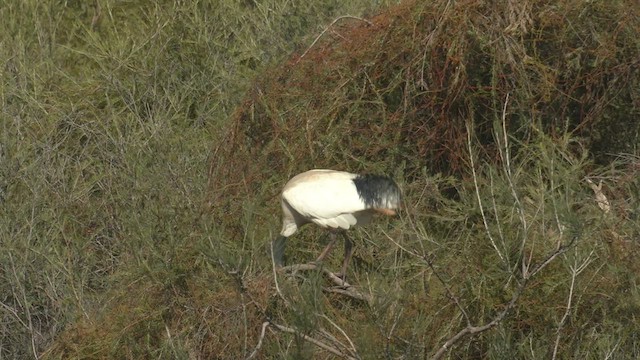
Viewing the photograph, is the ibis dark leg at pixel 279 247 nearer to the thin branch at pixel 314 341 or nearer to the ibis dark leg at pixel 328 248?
the ibis dark leg at pixel 328 248

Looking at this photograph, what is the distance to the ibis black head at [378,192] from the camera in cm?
679

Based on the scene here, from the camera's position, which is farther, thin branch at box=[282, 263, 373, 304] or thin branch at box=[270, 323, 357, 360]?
thin branch at box=[282, 263, 373, 304]

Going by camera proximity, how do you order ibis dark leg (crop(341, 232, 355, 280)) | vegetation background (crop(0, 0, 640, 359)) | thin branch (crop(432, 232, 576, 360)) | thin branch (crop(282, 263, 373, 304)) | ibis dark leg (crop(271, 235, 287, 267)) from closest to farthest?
thin branch (crop(432, 232, 576, 360)) → vegetation background (crop(0, 0, 640, 359)) → thin branch (crop(282, 263, 373, 304)) → ibis dark leg (crop(341, 232, 355, 280)) → ibis dark leg (crop(271, 235, 287, 267))

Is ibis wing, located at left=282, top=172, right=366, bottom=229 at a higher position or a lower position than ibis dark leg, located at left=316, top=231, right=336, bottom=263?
higher

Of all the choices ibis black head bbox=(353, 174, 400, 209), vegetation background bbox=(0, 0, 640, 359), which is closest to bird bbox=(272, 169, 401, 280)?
ibis black head bbox=(353, 174, 400, 209)

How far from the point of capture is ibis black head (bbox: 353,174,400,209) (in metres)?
6.79

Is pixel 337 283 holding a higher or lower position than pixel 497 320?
lower

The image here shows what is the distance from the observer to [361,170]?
25.6ft

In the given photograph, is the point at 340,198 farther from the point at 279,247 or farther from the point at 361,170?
the point at 361,170

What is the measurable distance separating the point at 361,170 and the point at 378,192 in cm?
101

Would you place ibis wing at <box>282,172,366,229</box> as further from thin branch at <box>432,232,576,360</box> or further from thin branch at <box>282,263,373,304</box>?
thin branch at <box>432,232,576,360</box>

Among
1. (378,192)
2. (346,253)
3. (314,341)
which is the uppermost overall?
(314,341)

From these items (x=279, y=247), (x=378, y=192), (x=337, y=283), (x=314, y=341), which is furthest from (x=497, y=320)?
(x=279, y=247)

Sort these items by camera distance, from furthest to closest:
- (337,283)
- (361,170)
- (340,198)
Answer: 1. (361,170)
2. (337,283)
3. (340,198)
